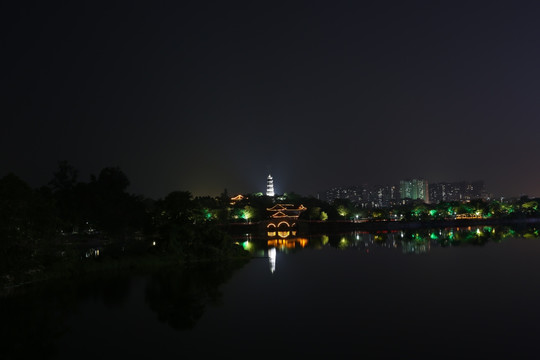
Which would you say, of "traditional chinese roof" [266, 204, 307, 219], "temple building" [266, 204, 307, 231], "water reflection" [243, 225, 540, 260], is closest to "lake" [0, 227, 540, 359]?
"water reflection" [243, 225, 540, 260]

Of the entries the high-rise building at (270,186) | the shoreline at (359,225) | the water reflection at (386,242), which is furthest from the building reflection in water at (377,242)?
the high-rise building at (270,186)

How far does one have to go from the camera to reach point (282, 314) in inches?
722

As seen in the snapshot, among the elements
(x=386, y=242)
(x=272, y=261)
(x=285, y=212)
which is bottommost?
(x=386, y=242)

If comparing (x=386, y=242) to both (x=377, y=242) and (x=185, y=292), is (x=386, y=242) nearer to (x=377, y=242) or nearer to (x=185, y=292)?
(x=377, y=242)

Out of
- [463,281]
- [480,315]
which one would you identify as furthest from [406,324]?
[463,281]

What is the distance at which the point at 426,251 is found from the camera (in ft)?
138

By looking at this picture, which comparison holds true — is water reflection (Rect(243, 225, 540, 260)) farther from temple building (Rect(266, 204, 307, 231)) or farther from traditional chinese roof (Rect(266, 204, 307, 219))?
traditional chinese roof (Rect(266, 204, 307, 219))

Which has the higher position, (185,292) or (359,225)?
(185,292)

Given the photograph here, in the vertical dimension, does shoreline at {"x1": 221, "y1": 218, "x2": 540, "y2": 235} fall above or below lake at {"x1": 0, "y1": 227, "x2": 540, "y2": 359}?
below

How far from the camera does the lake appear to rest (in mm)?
14000

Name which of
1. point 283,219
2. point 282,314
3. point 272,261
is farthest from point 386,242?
point 282,314

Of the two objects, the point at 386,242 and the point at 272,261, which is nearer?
the point at 272,261

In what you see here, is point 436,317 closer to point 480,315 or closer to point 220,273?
point 480,315

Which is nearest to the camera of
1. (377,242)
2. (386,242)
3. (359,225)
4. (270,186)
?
(386,242)
